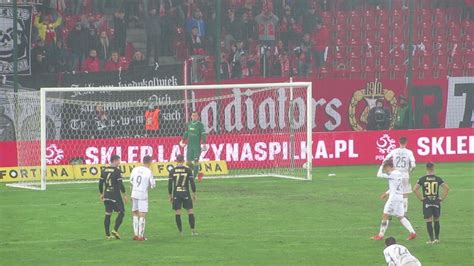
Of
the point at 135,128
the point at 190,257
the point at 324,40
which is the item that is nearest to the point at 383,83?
the point at 324,40

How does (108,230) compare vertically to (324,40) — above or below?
below

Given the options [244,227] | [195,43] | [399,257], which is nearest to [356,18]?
[195,43]

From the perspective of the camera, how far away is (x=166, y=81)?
140ft

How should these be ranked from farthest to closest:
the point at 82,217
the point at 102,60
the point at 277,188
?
1. the point at 102,60
2. the point at 277,188
3. the point at 82,217

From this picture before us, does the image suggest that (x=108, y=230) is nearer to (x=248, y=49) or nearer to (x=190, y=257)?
(x=190, y=257)

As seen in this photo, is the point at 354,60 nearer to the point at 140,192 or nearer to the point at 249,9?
the point at 249,9

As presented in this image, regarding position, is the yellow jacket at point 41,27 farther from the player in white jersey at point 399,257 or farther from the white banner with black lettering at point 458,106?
the player in white jersey at point 399,257

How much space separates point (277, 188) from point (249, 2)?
12.8m

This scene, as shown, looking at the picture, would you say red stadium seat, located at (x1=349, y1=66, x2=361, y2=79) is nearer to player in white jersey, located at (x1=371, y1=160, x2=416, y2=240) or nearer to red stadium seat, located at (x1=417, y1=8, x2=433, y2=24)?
red stadium seat, located at (x1=417, y1=8, x2=433, y2=24)

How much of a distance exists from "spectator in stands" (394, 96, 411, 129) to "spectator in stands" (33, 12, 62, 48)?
516 inches

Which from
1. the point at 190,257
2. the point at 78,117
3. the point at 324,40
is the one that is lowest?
the point at 190,257

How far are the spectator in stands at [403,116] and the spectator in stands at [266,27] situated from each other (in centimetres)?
556

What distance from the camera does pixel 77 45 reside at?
1700 inches

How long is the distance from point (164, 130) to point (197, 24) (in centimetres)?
575
